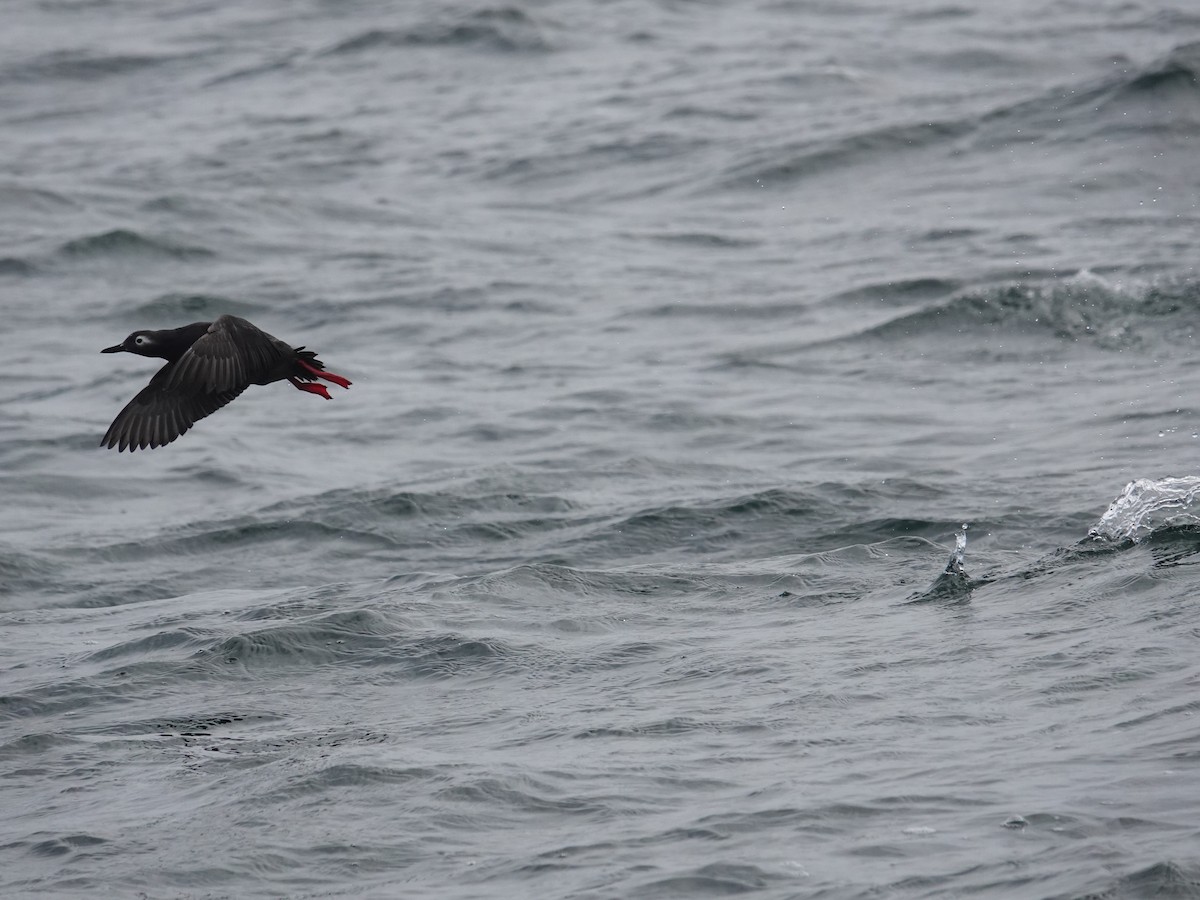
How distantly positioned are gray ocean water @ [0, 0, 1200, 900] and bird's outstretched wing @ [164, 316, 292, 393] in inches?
58.0

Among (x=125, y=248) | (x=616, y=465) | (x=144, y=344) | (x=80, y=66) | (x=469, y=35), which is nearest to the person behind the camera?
(x=144, y=344)

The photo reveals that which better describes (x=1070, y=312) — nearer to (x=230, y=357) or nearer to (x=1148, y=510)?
(x=1148, y=510)

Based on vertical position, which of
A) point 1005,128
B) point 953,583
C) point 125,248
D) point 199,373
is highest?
point 199,373

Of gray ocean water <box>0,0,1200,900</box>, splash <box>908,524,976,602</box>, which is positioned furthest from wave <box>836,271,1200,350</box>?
splash <box>908,524,976,602</box>

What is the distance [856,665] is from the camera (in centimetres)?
778

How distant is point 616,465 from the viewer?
12.2m

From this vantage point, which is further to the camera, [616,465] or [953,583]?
[616,465]

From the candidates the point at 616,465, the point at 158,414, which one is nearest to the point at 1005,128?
the point at 616,465

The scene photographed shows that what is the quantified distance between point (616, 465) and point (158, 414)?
4.49m

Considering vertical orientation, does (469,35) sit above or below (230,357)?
above

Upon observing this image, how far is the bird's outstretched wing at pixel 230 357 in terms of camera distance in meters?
7.96

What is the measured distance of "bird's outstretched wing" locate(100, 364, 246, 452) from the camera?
8195 mm

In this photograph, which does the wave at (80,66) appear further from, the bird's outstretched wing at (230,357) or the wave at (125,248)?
the bird's outstretched wing at (230,357)

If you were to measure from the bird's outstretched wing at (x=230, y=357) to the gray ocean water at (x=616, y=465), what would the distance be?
1474 millimetres
